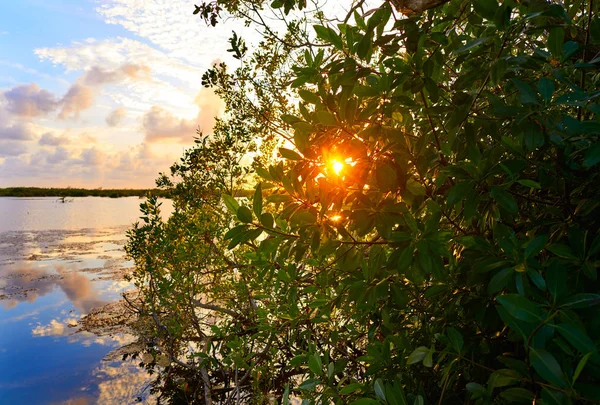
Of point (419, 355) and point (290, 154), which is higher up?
point (290, 154)

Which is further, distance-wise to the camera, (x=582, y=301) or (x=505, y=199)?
(x=505, y=199)

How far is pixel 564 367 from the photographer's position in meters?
0.92

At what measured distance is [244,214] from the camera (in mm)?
1185

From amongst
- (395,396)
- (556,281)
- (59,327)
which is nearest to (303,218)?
(395,396)

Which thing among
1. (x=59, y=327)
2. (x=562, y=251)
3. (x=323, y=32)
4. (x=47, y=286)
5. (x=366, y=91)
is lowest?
(x=59, y=327)

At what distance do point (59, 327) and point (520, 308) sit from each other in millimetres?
11761

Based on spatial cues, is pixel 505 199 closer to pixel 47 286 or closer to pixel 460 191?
pixel 460 191

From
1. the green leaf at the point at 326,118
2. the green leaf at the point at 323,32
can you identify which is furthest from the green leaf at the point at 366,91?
the green leaf at the point at 323,32

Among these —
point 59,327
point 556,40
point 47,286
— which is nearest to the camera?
point 556,40

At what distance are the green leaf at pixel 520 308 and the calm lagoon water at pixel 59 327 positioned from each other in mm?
7532

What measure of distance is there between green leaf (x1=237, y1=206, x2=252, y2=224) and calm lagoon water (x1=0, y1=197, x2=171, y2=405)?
7.04 metres

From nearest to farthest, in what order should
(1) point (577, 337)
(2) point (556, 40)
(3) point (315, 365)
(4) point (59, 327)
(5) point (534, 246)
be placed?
1. (1) point (577, 337)
2. (5) point (534, 246)
3. (2) point (556, 40)
4. (3) point (315, 365)
5. (4) point (59, 327)

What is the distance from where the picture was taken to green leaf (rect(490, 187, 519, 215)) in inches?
40.8

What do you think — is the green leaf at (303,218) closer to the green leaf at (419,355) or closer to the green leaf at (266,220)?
the green leaf at (266,220)
